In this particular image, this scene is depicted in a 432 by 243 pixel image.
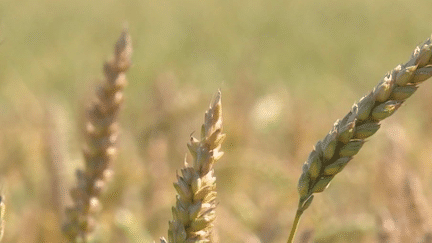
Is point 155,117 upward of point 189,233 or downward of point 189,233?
upward

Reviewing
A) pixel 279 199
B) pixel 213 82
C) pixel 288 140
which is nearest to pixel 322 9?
pixel 213 82

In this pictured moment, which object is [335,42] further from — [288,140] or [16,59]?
[288,140]

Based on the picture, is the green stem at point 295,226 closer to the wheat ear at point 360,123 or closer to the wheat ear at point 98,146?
the wheat ear at point 360,123

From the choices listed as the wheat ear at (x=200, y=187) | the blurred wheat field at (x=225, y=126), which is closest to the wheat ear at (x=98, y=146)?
the blurred wheat field at (x=225, y=126)

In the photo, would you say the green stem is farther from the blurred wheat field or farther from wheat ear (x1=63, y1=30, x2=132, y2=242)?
wheat ear (x1=63, y1=30, x2=132, y2=242)

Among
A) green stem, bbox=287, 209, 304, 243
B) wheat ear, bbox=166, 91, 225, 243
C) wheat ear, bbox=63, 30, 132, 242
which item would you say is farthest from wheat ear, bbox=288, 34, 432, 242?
wheat ear, bbox=63, 30, 132, 242

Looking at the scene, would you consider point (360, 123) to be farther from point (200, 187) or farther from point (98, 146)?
point (98, 146)
